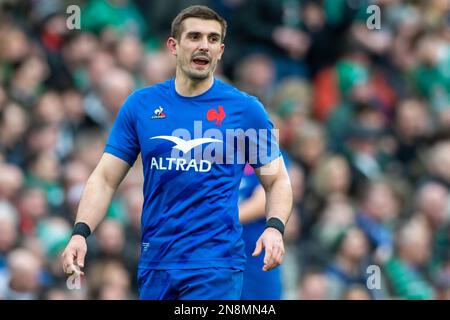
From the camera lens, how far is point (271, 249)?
7.14 m

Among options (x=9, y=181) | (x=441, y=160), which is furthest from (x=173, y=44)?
(x=441, y=160)

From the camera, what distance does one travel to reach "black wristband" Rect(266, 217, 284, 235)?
7406 mm

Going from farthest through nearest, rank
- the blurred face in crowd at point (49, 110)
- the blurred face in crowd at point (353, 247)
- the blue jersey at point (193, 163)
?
the blurred face in crowd at point (353, 247) < the blurred face in crowd at point (49, 110) < the blue jersey at point (193, 163)

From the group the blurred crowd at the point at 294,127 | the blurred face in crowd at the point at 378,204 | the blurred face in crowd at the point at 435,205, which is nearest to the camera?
the blurred crowd at the point at 294,127

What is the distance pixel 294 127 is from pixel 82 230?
6.70m

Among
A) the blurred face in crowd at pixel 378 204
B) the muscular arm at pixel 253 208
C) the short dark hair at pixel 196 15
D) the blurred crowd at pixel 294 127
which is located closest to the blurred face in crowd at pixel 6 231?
the blurred crowd at pixel 294 127

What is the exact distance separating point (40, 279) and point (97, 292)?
1.98 ft

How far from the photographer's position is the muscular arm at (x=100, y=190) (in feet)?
25.0

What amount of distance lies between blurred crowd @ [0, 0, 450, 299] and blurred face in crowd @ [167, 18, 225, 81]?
12.4ft

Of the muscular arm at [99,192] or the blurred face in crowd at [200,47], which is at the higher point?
the blurred face in crowd at [200,47]

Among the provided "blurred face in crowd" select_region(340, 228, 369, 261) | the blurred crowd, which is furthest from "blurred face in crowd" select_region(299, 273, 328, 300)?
"blurred face in crowd" select_region(340, 228, 369, 261)

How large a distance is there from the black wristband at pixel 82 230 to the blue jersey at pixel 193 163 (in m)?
0.36

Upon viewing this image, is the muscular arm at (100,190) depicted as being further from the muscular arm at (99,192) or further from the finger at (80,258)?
the finger at (80,258)

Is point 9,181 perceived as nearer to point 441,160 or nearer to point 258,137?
point 258,137
